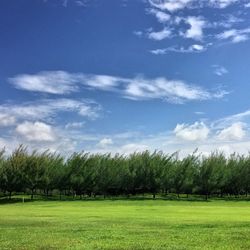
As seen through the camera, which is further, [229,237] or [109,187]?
[109,187]

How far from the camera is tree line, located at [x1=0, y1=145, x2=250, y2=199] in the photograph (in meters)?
87.9

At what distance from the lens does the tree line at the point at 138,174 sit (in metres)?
87.9

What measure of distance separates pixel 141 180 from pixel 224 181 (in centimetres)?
1448

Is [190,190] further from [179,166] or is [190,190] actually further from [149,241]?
[149,241]

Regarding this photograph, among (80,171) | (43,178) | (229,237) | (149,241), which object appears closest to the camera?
(149,241)

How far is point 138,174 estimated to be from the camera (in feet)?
301

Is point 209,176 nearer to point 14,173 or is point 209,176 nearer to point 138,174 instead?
point 138,174

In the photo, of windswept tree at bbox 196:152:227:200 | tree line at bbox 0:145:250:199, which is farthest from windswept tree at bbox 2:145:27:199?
windswept tree at bbox 196:152:227:200

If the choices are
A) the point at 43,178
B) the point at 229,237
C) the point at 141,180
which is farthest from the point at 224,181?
the point at 229,237

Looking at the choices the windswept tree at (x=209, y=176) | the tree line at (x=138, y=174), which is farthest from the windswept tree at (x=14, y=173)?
the windswept tree at (x=209, y=176)

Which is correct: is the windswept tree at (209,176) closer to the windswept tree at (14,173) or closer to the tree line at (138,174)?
the tree line at (138,174)

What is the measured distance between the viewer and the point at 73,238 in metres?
22.2

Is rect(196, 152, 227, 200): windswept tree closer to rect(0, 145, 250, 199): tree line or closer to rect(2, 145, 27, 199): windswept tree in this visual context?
rect(0, 145, 250, 199): tree line

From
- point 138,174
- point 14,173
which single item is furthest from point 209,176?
point 14,173
